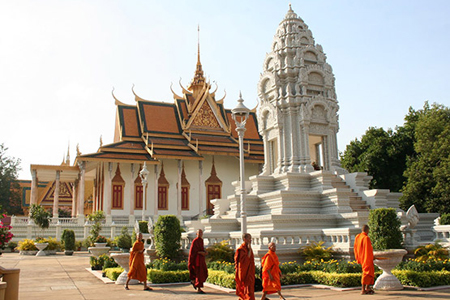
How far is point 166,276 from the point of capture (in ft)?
32.1

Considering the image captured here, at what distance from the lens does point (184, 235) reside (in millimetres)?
12758

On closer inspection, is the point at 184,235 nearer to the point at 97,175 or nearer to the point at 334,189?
the point at 334,189

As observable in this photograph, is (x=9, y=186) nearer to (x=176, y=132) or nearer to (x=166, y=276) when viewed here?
(x=176, y=132)

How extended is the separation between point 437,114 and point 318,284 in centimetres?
1894

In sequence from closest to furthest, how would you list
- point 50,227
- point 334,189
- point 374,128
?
point 334,189 < point 50,227 < point 374,128

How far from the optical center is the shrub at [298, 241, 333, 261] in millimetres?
10102

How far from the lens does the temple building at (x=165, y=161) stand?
3036cm

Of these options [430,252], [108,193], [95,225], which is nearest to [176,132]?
[108,193]

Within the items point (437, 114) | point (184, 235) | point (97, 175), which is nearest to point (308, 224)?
point (184, 235)

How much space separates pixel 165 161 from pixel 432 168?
1824 cm

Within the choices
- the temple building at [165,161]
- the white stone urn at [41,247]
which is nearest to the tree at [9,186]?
the temple building at [165,161]

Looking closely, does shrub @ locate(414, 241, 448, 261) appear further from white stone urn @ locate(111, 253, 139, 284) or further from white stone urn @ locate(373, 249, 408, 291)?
white stone urn @ locate(111, 253, 139, 284)

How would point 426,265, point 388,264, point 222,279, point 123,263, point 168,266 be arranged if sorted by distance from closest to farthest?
1. point 388,264
2. point 426,265
3. point 222,279
4. point 123,263
5. point 168,266

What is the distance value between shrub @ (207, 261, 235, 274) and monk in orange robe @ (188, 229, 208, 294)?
758 mm
